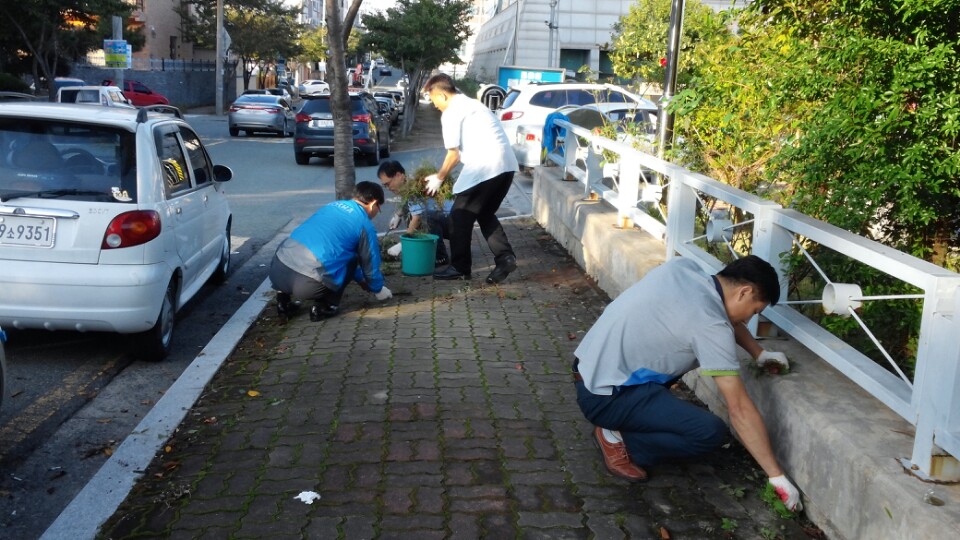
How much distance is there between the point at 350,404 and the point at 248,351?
1523mm

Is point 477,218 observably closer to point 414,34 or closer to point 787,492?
point 787,492

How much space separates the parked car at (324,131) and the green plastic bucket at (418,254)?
1301 cm

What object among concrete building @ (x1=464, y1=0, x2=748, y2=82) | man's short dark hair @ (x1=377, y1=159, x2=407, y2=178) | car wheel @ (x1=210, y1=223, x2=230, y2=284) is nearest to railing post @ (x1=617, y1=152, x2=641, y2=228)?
man's short dark hair @ (x1=377, y1=159, x2=407, y2=178)

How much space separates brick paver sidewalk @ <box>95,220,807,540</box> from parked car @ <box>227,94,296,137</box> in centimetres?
2791

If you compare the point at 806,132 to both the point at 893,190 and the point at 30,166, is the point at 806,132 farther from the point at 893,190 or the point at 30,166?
the point at 30,166

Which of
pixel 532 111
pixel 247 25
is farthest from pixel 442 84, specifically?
pixel 247 25

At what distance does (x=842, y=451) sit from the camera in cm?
389

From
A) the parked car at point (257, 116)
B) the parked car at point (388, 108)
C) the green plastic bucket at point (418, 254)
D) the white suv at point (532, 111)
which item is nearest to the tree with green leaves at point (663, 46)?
the white suv at point (532, 111)

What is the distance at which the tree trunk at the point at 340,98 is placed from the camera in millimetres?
9930

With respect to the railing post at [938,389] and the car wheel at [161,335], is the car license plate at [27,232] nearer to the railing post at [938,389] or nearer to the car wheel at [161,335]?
the car wheel at [161,335]

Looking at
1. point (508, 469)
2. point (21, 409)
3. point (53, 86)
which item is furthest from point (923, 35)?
point (53, 86)

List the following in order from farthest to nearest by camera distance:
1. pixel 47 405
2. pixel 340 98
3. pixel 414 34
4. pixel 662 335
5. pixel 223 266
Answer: pixel 414 34
pixel 340 98
pixel 223 266
pixel 47 405
pixel 662 335

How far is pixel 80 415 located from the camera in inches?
226

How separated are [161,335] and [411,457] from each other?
264 centimetres
